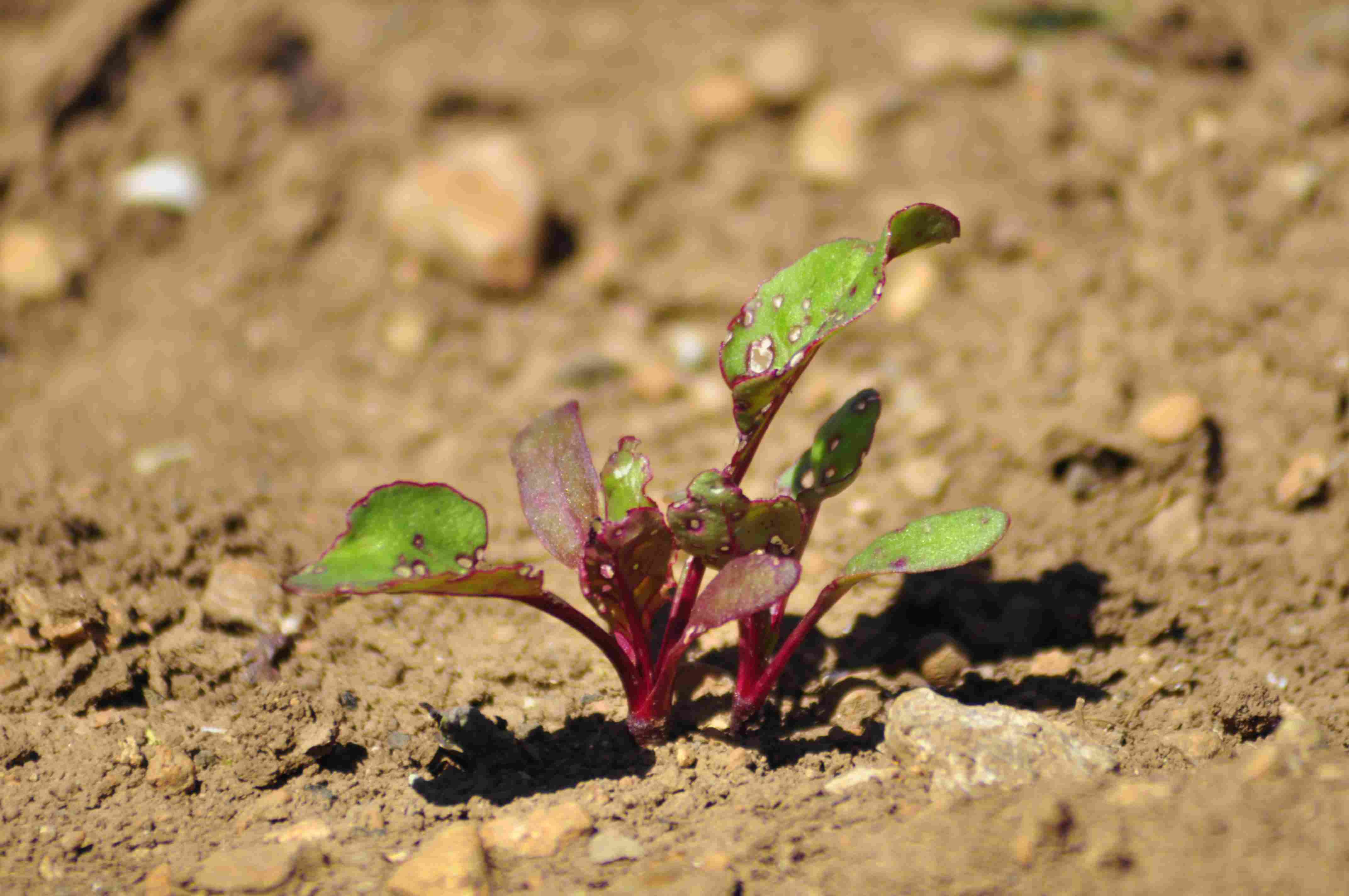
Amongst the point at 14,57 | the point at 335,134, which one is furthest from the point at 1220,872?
the point at 14,57

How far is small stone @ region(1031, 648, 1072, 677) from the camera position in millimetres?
1924

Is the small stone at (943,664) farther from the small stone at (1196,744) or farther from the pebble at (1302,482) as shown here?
the pebble at (1302,482)

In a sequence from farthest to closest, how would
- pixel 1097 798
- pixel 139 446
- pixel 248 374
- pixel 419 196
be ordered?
pixel 419 196 → pixel 248 374 → pixel 139 446 → pixel 1097 798

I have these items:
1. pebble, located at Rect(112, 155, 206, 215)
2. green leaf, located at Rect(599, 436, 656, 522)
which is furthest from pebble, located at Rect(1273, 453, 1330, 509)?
pebble, located at Rect(112, 155, 206, 215)

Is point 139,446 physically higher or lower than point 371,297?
lower

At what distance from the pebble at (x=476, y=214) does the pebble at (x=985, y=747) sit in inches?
70.9

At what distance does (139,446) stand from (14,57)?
1558mm

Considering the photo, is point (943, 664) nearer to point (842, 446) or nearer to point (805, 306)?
point (842, 446)

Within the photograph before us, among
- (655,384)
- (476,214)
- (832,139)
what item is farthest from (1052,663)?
(476,214)

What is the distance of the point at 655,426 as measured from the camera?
2711 mm

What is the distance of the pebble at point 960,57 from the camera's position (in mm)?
3229

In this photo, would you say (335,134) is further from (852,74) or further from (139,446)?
(852,74)

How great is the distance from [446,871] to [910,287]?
1983mm

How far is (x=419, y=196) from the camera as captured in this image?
312 cm
